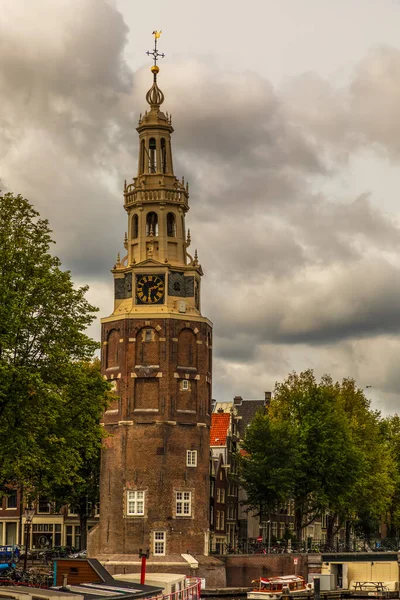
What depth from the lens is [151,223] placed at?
87.6m

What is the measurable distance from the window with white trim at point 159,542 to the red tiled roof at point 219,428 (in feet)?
62.8

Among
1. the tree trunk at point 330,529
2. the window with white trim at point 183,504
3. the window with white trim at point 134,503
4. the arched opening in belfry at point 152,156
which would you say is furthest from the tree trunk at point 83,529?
the arched opening in belfry at point 152,156

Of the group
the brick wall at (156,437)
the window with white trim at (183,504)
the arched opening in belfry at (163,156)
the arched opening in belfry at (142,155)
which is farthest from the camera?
the arched opening in belfry at (142,155)

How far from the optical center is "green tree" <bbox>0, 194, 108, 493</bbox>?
48.4 meters

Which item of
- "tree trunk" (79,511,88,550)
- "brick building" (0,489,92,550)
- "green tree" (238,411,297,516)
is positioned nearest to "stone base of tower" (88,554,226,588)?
"green tree" (238,411,297,516)

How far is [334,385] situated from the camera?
99875 mm

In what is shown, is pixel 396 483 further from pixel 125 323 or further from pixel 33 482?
pixel 33 482

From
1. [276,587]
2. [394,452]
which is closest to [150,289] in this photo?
[276,587]

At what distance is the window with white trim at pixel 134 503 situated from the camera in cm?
8062

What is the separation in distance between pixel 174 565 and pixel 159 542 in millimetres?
2060

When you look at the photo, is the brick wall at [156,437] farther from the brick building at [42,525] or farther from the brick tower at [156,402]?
the brick building at [42,525]

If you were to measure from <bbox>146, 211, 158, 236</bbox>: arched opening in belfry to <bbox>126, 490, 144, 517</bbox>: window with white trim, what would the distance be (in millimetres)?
20357

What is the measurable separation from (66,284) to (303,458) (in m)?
42.7

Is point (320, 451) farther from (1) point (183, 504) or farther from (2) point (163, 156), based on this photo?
(2) point (163, 156)
